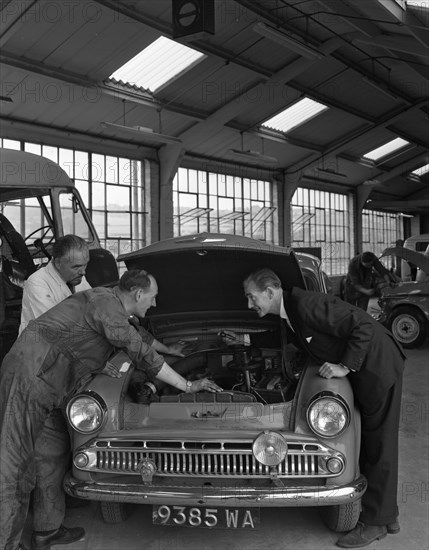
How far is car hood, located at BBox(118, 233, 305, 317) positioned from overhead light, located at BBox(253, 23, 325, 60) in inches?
360

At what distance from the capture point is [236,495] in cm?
305

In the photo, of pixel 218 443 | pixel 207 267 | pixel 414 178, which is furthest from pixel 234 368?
pixel 414 178

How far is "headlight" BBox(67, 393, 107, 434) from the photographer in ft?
11.1

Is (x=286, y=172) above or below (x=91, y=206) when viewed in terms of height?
above

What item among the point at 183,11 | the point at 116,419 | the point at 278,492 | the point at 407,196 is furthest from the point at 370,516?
the point at 407,196

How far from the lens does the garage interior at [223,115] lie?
7.06 m

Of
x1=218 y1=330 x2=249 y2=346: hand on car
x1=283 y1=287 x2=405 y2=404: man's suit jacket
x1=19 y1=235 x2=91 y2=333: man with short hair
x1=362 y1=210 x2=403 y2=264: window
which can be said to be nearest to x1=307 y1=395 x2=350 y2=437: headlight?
x1=283 y1=287 x2=405 y2=404: man's suit jacket

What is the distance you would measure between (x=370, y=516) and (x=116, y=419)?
1623mm

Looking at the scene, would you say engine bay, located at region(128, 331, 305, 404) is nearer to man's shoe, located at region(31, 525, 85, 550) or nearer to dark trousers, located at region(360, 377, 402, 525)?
dark trousers, located at region(360, 377, 402, 525)

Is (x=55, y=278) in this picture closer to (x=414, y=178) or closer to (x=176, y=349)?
(x=176, y=349)

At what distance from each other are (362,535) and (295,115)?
17.7 metres

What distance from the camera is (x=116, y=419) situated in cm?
344

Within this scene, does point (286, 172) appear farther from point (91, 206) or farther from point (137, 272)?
point (137, 272)

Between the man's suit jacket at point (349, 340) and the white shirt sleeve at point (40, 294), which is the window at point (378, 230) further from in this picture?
the man's suit jacket at point (349, 340)
